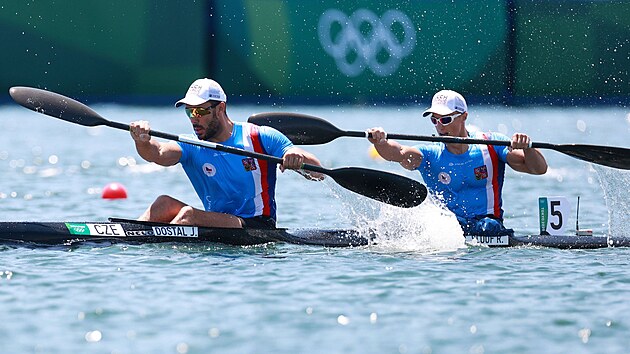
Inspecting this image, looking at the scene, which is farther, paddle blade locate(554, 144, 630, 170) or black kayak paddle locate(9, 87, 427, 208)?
paddle blade locate(554, 144, 630, 170)

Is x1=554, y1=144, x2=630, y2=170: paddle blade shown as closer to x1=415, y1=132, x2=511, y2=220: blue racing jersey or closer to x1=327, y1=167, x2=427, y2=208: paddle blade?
x1=415, y1=132, x2=511, y2=220: blue racing jersey

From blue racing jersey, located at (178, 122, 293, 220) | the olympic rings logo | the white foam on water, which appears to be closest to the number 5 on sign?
the white foam on water

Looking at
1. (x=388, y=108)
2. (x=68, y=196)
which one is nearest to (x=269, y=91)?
(x=388, y=108)

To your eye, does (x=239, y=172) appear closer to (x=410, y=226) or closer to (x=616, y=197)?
(x=410, y=226)

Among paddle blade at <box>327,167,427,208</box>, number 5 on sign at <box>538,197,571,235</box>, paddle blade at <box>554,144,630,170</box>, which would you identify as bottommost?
number 5 on sign at <box>538,197,571,235</box>

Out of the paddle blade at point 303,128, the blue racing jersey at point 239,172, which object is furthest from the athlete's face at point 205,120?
the paddle blade at point 303,128

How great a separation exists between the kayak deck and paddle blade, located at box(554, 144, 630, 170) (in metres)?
0.91

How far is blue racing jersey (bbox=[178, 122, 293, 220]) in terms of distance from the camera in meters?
9.99

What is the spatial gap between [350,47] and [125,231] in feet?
64.0

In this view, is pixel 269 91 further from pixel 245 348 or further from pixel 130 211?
pixel 245 348

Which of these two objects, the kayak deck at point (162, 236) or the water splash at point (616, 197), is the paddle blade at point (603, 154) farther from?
the kayak deck at point (162, 236)

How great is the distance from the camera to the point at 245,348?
6531 mm

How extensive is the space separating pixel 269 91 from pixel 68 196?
562 inches

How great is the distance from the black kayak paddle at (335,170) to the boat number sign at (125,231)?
707mm
